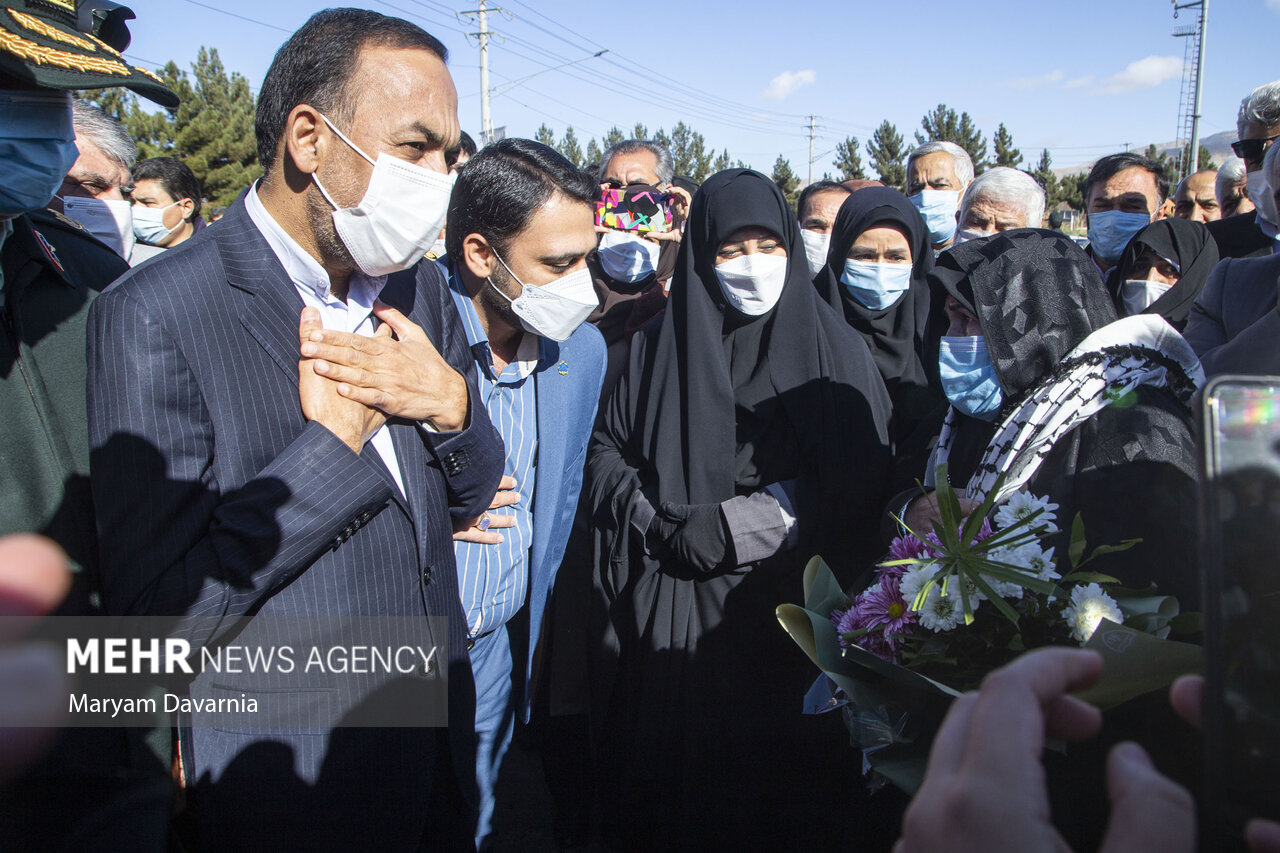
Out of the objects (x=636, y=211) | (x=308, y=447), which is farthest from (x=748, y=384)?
(x=636, y=211)

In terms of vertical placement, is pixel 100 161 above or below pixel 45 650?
above

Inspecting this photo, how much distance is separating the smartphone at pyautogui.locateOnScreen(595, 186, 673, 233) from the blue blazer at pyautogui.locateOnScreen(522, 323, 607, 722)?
174cm

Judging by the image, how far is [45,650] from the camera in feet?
3.57

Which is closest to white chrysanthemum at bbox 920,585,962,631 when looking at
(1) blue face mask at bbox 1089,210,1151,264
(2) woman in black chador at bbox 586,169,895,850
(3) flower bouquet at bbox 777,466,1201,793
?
(3) flower bouquet at bbox 777,466,1201,793

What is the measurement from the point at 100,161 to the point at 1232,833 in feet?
16.0

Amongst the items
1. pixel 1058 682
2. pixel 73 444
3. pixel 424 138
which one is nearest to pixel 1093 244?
pixel 424 138

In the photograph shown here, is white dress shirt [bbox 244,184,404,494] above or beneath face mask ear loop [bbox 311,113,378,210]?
beneath

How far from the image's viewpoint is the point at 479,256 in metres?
2.36

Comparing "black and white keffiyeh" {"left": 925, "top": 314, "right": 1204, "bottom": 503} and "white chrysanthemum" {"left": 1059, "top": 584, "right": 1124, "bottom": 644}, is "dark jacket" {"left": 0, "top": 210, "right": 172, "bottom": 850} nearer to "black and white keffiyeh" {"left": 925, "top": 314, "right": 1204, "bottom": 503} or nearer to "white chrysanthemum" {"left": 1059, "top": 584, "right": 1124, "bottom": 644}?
"white chrysanthemum" {"left": 1059, "top": 584, "right": 1124, "bottom": 644}

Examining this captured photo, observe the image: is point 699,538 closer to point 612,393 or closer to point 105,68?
point 612,393

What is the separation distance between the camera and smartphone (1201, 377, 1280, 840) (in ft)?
1.70

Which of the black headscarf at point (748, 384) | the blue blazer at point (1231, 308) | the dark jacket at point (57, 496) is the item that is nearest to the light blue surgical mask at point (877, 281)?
the black headscarf at point (748, 384)

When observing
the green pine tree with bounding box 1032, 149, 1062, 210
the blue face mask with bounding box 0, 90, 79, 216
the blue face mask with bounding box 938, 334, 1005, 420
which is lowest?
the blue face mask with bounding box 938, 334, 1005, 420

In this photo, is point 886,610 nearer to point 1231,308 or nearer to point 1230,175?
point 1231,308
